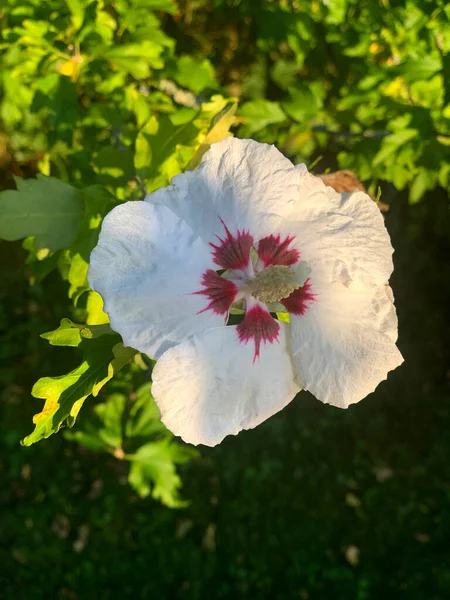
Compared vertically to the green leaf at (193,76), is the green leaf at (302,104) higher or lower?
lower

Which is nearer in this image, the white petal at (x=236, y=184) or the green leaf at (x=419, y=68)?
the white petal at (x=236, y=184)

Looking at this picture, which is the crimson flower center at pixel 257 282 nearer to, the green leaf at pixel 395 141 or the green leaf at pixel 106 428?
the green leaf at pixel 395 141

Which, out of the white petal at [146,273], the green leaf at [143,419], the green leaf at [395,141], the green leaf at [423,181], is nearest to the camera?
the white petal at [146,273]

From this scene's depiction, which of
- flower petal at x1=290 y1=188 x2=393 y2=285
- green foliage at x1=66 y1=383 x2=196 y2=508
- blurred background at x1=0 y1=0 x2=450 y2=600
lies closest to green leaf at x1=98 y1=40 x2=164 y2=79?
blurred background at x1=0 y1=0 x2=450 y2=600

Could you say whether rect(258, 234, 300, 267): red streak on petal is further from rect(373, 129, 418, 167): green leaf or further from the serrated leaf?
rect(373, 129, 418, 167): green leaf

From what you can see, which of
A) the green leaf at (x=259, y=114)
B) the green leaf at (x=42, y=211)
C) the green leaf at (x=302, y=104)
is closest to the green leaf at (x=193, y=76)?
the green leaf at (x=259, y=114)

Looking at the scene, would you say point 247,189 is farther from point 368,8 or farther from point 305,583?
point 305,583

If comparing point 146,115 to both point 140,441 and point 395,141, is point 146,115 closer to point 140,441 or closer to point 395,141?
point 395,141

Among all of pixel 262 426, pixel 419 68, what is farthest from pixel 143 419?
pixel 419 68
